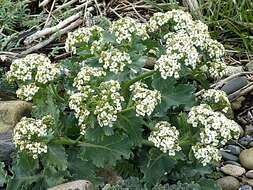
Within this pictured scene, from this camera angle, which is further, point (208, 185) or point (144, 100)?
point (208, 185)

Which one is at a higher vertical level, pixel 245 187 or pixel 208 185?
pixel 208 185

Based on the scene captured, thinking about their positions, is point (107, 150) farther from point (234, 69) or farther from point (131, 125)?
point (234, 69)

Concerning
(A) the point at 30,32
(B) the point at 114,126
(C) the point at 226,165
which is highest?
(B) the point at 114,126

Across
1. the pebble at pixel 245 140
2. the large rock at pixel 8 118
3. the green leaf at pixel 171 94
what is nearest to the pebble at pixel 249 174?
the pebble at pixel 245 140

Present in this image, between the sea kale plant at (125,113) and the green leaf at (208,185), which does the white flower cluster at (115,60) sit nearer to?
the sea kale plant at (125,113)

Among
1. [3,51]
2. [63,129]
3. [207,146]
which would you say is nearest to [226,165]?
[207,146]

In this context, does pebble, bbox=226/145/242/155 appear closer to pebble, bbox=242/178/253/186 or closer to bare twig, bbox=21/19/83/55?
pebble, bbox=242/178/253/186

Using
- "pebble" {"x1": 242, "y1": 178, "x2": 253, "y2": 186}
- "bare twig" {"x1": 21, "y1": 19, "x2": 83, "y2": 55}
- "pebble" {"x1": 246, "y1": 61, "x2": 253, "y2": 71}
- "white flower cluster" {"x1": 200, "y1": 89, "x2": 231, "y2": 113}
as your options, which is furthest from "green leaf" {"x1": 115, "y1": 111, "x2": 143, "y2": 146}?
"bare twig" {"x1": 21, "y1": 19, "x2": 83, "y2": 55}

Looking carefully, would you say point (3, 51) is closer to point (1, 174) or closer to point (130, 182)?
point (1, 174)

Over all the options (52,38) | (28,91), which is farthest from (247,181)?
(52,38)
